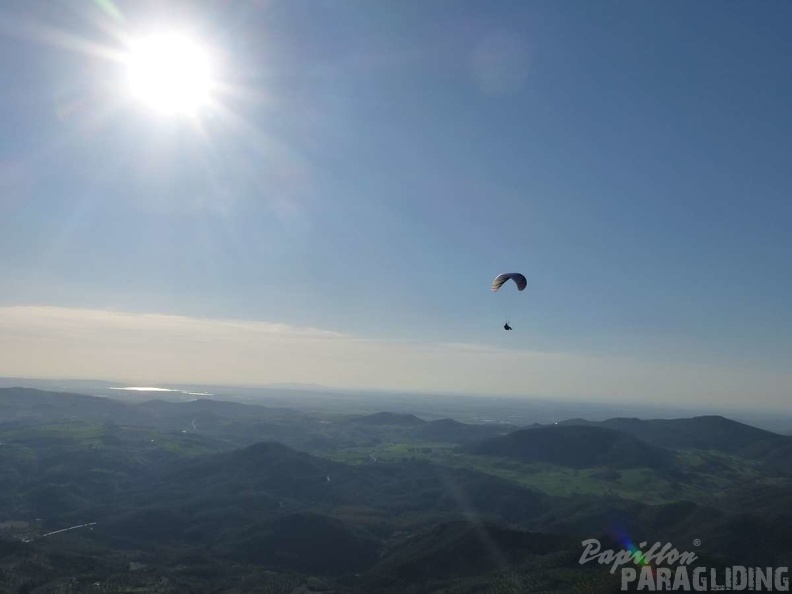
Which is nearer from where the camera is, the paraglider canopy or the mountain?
the paraglider canopy

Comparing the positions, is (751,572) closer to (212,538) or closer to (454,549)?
(454,549)

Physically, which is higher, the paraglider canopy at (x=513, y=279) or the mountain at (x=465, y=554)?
the paraglider canopy at (x=513, y=279)

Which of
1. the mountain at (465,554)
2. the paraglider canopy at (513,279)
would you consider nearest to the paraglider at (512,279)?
the paraglider canopy at (513,279)

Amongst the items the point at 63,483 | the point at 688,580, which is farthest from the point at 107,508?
the point at 688,580

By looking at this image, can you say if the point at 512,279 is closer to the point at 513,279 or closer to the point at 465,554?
the point at 513,279

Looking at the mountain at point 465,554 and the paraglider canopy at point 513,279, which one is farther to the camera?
the mountain at point 465,554

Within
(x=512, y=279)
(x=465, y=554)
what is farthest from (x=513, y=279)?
(x=465, y=554)

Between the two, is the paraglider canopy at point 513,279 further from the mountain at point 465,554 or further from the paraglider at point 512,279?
the mountain at point 465,554

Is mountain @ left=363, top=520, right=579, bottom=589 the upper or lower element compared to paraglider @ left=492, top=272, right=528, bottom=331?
lower

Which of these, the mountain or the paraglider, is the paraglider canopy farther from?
the mountain

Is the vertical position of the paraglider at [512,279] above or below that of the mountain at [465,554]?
above

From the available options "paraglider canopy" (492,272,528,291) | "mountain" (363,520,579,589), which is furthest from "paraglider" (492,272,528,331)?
"mountain" (363,520,579,589)
